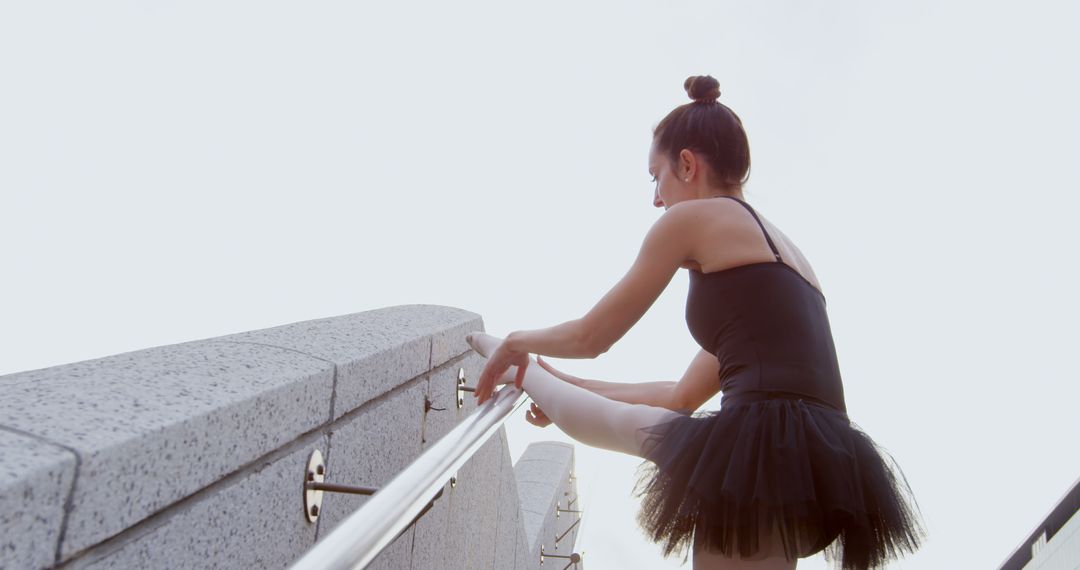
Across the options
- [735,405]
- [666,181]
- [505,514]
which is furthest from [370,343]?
[505,514]

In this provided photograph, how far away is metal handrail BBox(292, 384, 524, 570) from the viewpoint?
79cm

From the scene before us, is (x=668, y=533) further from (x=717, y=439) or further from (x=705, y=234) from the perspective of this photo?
(x=705, y=234)

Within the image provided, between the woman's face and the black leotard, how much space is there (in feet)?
1.11

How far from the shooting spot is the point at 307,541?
1.30m

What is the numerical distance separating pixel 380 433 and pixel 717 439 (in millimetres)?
737

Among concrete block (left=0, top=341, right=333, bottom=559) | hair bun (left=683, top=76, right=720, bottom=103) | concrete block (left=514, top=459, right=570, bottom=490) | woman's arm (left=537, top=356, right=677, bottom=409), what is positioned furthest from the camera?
concrete block (left=514, top=459, right=570, bottom=490)

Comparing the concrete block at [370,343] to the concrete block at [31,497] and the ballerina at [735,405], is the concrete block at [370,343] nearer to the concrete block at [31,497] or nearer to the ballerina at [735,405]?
the ballerina at [735,405]

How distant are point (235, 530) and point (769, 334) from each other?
1.11m

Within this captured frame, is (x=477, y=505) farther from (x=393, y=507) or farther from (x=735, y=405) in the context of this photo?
(x=393, y=507)

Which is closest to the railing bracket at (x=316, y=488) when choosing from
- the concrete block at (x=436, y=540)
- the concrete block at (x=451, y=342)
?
the concrete block at (x=436, y=540)

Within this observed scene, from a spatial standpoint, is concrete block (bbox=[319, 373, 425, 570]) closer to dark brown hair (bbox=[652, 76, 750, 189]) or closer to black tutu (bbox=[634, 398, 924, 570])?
black tutu (bbox=[634, 398, 924, 570])

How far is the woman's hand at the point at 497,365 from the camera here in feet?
6.35

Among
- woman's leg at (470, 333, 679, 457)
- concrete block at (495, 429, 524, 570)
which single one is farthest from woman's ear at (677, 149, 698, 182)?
concrete block at (495, 429, 524, 570)

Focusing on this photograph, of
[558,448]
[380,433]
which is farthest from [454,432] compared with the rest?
[558,448]
